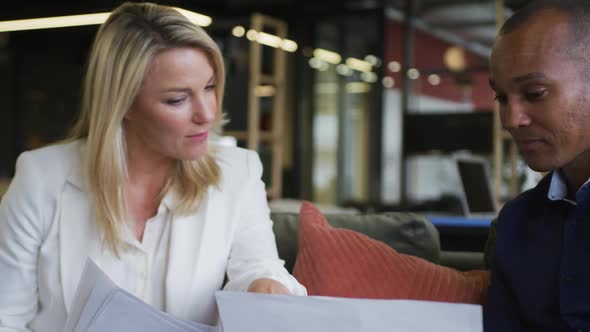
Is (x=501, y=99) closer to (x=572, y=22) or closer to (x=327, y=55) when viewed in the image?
(x=572, y=22)

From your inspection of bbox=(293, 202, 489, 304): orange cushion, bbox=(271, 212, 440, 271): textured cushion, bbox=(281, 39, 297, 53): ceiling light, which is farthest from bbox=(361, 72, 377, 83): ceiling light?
bbox=(293, 202, 489, 304): orange cushion

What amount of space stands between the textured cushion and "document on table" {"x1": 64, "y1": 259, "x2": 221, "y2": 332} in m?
0.73

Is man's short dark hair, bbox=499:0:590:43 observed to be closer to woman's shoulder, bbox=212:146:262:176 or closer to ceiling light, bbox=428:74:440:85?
woman's shoulder, bbox=212:146:262:176

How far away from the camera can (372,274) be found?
61.2 inches

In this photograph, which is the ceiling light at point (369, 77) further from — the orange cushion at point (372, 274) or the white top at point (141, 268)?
the white top at point (141, 268)

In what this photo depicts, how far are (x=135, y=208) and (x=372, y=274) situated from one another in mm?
567

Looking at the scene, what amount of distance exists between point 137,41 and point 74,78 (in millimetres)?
8387

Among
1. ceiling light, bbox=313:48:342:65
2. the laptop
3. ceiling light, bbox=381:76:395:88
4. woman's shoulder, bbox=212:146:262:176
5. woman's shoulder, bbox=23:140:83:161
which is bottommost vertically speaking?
the laptop

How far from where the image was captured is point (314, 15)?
855cm

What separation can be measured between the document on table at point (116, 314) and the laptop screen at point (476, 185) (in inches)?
82.2

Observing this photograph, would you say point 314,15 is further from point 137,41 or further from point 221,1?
point 137,41

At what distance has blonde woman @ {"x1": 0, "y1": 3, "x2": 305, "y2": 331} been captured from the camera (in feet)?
4.88

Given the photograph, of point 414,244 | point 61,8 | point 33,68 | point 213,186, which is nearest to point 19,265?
point 213,186

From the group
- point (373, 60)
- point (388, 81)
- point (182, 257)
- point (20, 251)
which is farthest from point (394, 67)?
point (20, 251)
